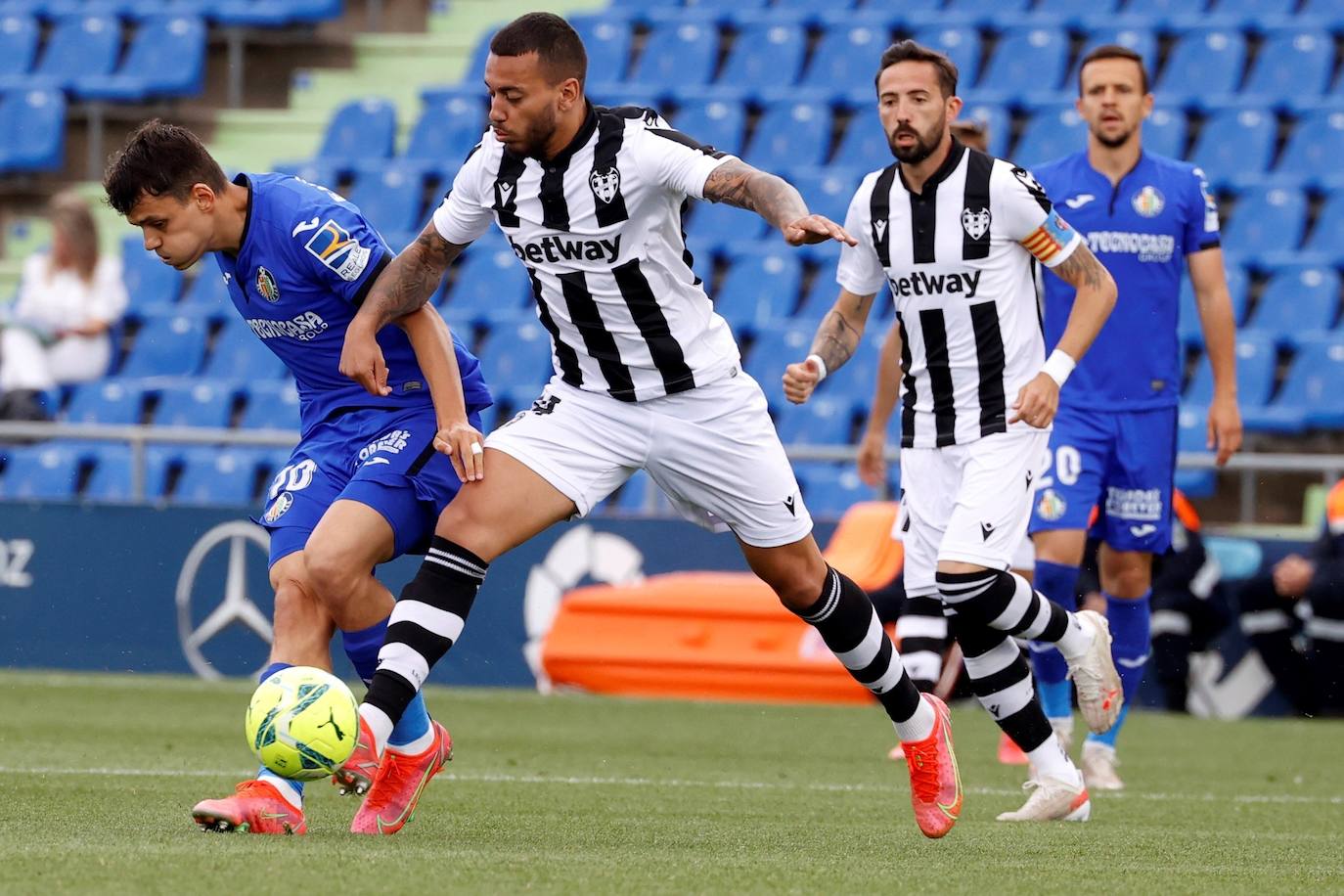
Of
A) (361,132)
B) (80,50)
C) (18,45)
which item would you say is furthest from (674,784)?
(18,45)

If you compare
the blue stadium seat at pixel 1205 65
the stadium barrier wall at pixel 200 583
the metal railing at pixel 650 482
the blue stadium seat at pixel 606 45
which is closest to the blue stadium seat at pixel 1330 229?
the blue stadium seat at pixel 1205 65

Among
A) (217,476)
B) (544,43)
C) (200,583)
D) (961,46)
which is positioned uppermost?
(961,46)

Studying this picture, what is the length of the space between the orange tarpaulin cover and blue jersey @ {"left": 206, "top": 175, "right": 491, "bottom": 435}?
16.2 ft

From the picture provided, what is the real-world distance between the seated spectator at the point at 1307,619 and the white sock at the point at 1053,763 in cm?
425

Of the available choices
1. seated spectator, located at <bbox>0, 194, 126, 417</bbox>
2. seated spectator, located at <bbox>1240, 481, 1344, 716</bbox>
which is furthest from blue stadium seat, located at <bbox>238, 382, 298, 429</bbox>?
seated spectator, located at <bbox>1240, 481, 1344, 716</bbox>

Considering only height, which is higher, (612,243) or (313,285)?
(612,243)

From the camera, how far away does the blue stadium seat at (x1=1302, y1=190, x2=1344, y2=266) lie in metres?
12.7

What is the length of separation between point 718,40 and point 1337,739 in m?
8.23

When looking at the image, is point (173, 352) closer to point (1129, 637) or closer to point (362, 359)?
point (1129, 637)

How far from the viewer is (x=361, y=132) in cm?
1598

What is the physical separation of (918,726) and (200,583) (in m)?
6.25

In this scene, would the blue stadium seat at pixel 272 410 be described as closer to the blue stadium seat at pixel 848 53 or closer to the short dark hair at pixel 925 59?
the blue stadium seat at pixel 848 53

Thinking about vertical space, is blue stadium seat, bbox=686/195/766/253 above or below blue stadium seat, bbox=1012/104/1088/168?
below

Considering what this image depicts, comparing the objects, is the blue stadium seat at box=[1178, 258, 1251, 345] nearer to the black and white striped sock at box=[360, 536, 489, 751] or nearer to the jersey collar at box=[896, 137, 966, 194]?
the jersey collar at box=[896, 137, 966, 194]
